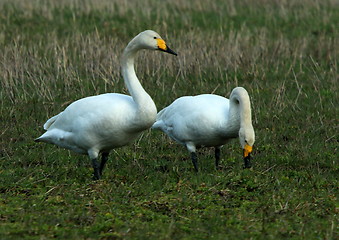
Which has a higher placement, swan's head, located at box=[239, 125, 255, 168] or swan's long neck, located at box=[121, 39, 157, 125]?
swan's long neck, located at box=[121, 39, 157, 125]

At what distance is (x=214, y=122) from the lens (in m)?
7.30

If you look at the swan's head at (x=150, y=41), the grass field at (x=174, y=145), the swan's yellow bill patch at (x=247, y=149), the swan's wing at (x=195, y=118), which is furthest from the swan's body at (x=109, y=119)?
the swan's yellow bill patch at (x=247, y=149)

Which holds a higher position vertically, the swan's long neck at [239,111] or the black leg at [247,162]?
the swan's long neck at [239,111]

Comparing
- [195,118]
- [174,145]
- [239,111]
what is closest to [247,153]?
[239,111]

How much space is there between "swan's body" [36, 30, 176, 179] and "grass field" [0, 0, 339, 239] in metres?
0.37

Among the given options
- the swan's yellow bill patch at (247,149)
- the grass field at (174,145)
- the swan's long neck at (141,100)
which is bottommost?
the grass field at (174,145)

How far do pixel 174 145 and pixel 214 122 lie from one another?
147 centimetres

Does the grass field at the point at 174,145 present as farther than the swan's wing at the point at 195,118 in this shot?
No

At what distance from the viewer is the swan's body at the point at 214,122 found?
7094 mm

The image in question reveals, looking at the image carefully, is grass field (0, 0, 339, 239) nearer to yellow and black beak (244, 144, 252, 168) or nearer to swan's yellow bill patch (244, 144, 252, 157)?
yellow and black beak (244, 144, 252, 168)

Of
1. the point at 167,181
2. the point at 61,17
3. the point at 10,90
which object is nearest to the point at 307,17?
the point at 61,17

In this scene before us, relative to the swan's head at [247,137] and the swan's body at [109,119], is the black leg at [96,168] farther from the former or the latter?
the swan's head at [247,137]

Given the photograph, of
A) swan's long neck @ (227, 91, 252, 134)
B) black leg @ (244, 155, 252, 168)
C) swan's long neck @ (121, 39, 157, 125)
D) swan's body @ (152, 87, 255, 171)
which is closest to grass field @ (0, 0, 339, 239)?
black leg @ (244, 155, 252, 168)

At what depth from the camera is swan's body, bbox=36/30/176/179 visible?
6785 millimetres
